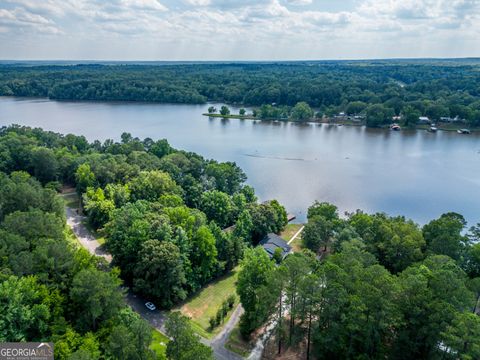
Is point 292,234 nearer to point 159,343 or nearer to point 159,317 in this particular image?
point 159,317

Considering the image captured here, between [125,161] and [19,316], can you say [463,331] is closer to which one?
[19,316]

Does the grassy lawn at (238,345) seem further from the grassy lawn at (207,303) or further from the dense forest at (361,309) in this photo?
the grassy lawn at (207,303)

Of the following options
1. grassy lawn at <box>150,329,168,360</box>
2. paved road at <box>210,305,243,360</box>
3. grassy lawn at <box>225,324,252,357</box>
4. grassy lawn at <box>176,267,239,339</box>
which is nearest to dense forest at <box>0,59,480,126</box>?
grassy lawn at <box>176,267,239,339</box>

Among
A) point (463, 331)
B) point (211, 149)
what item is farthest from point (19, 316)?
point (211, 149)

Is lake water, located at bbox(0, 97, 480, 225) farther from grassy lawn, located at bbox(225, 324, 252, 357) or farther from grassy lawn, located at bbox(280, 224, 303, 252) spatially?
grassy lawn, located at bbox(225, 324, 252, 357)

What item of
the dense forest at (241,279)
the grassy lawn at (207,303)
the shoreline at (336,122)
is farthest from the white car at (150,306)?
the shoreline at (336,122)
